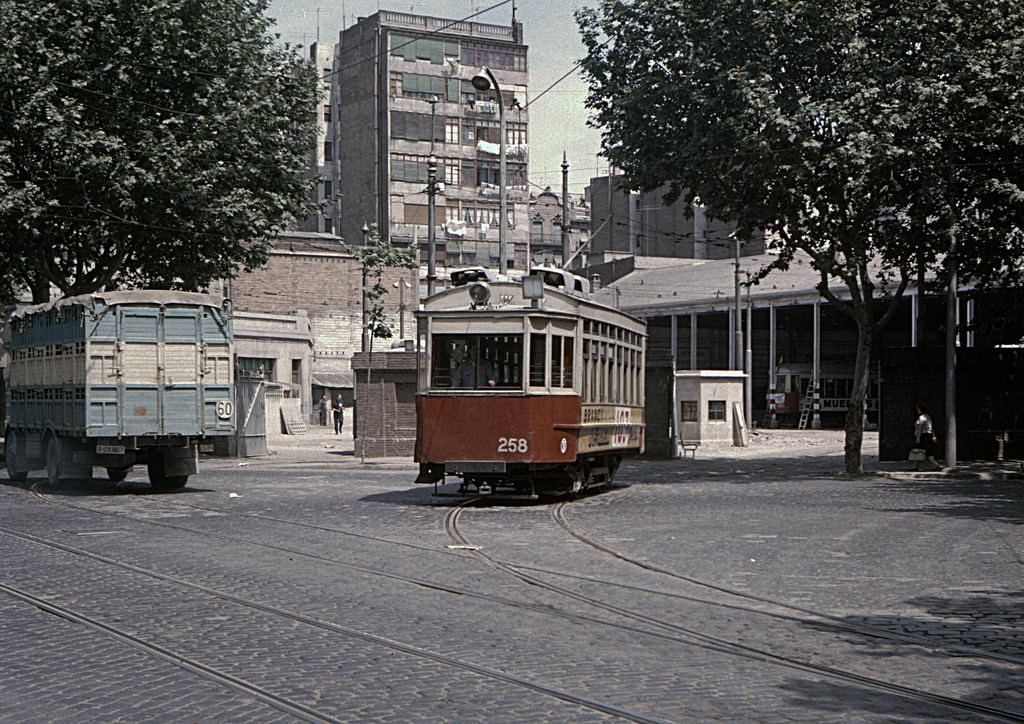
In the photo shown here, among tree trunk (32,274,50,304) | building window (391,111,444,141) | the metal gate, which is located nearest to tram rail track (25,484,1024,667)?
the metal gate

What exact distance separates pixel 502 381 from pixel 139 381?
20.9 ft

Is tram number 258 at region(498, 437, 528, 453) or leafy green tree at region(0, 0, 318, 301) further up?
leafy green tree at region(0, 0, 318, 301)

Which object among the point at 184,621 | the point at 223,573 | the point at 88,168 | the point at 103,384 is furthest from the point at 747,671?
the point at 88,168

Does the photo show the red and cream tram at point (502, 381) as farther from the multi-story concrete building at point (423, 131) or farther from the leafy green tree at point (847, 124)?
the multi-story concrete building at point (423, 131)

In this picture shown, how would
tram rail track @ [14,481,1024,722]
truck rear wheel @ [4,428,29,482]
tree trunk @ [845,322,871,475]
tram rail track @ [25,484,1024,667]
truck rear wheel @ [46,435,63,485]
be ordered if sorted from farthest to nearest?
tree trunk @ [845,322,871,475] → truck rear wheel @ [4,428,29,482] → truck rear wheel @ [46,435,63,485] → tram rail track @ [25,484,1024,667] → tram rail track @ [14,481,1024,722]

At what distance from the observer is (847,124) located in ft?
80.9

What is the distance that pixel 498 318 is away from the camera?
1906cm

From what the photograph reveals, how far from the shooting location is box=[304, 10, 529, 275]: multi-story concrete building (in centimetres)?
8562

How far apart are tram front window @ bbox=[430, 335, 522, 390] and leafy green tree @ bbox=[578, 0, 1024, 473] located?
28.1ft

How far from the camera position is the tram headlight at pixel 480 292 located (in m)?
19.2

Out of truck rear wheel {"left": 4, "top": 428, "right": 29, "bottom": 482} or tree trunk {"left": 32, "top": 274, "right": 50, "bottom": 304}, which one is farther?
tree trunk {"left": 32, "top": 274, "right": 50, "bottom": 304}

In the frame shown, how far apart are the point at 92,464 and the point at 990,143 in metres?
17.4

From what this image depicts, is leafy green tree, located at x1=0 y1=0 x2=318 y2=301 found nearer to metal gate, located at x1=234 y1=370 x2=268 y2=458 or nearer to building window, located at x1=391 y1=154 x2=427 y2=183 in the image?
metal gate, located at x1=234 y1=370 x2=268 y2=458

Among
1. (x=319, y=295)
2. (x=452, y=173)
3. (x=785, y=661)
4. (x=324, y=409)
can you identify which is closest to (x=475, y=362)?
(x=785, y=661)
